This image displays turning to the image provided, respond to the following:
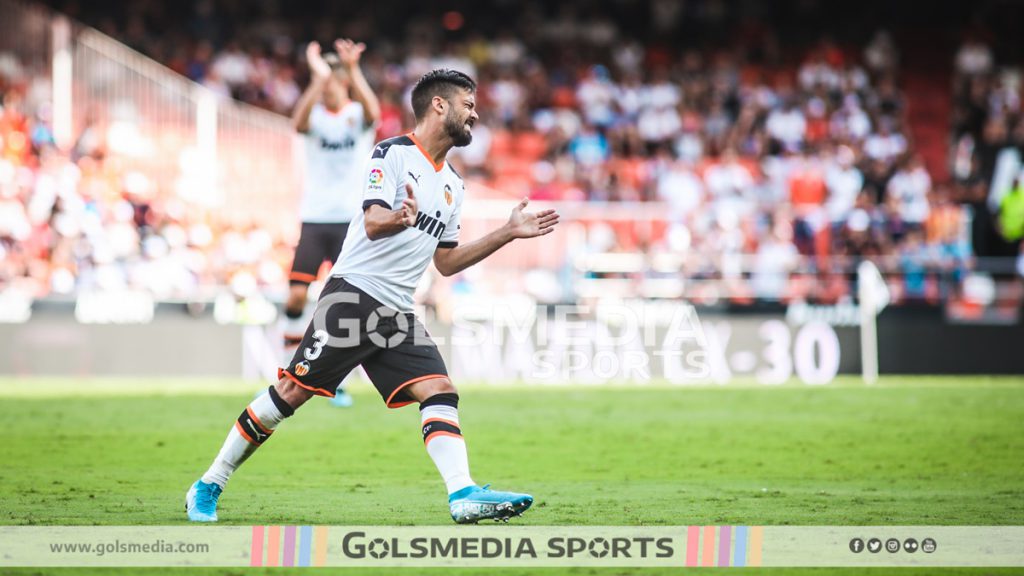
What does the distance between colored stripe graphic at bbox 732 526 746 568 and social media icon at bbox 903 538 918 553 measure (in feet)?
2.59

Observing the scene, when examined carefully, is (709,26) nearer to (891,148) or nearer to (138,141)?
(891,148)

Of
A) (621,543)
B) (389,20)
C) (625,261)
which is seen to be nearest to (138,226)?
(625,261)

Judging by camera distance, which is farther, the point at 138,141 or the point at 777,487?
the point at 138,141

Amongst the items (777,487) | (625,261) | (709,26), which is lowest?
(777,487)

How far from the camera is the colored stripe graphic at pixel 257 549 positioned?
6328 millimetres

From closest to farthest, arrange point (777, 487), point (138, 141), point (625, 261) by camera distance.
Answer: point (777, 487), point (625, 261), point (138, 141)

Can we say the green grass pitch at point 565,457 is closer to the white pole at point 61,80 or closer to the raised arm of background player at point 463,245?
the raised arm of background player at point 463,245

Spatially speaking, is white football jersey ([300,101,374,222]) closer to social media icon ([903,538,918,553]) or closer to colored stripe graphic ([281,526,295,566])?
colored stripe graphic ([281,526,295,566])

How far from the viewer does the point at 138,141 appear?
879 inches

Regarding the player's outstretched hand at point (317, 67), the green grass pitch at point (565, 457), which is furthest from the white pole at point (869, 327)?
the player's outstretched hand at point (317, 67)

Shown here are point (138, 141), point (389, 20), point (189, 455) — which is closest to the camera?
point (189, 455)

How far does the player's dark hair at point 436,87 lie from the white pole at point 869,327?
13058mm

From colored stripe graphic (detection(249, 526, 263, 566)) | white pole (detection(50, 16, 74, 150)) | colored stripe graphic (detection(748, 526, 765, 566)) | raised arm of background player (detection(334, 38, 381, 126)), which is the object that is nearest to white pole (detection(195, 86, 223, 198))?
white pole (detection(50, 16, 74, 150))

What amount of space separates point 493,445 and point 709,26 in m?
20.9
